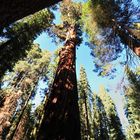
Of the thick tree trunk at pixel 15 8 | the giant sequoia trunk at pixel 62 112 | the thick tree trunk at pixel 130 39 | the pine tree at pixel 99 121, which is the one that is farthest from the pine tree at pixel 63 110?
the pine tree at pixel 99 121

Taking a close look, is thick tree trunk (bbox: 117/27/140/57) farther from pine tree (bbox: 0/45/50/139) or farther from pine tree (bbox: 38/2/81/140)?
pine tree (bbox: 0/45/50/139)

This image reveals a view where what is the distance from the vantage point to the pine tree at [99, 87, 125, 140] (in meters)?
41.8

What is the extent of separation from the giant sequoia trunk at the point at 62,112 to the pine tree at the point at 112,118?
127 ft

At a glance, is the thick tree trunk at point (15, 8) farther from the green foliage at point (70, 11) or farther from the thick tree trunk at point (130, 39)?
the green foliage at point (70, 11)

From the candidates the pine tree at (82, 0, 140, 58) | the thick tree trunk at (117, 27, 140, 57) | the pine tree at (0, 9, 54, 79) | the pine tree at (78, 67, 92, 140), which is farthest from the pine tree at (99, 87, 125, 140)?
the thick tree trunk at (117, 27, 140, 57)

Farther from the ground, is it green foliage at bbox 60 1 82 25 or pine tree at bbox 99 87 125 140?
pine tree at bbox 99 87 125 140

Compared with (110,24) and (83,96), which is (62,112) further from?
(83,96)

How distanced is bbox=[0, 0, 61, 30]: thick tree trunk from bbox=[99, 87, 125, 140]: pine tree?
134 feet

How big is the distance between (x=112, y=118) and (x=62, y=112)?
42.9m

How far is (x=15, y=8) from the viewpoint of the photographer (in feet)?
10.6

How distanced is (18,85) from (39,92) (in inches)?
136

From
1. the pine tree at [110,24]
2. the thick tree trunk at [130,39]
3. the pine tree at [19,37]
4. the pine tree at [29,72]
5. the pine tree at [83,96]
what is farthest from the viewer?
the pine tree at [83,96]

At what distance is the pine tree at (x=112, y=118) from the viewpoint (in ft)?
137

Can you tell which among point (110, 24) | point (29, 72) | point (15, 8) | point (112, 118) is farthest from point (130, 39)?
point (112, 118)
